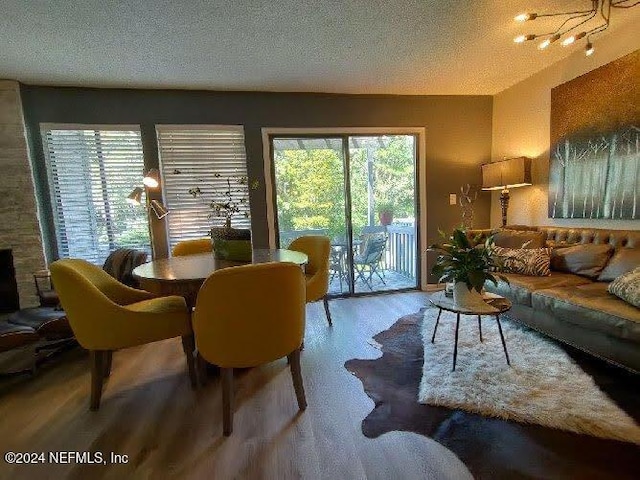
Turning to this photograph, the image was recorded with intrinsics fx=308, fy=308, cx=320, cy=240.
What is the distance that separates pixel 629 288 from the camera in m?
1.92

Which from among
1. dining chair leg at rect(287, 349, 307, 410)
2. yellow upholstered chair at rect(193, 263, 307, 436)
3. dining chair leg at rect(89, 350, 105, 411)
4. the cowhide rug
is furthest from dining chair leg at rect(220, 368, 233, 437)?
dining chair leg at rect(89, 350, 105, 411)

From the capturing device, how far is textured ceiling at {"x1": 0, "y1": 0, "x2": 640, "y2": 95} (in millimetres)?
2043

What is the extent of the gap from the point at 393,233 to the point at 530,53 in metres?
2.35

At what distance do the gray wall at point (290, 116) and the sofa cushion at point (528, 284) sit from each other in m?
1.44

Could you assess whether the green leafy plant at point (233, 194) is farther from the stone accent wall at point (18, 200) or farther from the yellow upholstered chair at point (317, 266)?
the stone accent wall at point (18, 200)

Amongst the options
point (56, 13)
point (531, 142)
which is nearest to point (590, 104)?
point (531, 142)

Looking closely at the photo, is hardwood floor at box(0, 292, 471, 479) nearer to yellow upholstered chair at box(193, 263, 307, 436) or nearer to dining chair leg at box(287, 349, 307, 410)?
dining chair leg at box(287, 349, 307, 410)

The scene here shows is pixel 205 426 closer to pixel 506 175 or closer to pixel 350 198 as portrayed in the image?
pixel 350 198

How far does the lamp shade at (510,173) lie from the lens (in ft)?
11.0

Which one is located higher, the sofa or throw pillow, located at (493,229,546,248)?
throw pillow, located at (493,229,546,248)

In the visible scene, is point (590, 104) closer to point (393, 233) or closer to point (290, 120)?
point (393, 233)

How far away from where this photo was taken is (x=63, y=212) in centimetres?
326

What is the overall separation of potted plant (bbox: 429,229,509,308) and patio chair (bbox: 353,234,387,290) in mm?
1889

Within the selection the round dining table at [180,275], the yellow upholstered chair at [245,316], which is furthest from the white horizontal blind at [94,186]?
the yellow upholstered chair at [245,316]
